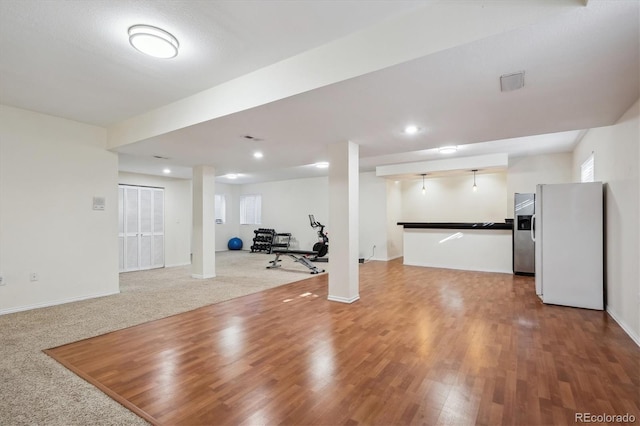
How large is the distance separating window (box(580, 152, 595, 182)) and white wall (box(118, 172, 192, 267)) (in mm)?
9091

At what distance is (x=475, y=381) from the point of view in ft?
7.29

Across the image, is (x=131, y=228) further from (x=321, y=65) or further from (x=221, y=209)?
(x=321, y=65)

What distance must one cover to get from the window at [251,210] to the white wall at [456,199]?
219 inches

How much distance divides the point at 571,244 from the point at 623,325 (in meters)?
1.14

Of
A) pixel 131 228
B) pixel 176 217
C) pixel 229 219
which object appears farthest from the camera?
pixel 229 219

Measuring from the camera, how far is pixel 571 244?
406cm

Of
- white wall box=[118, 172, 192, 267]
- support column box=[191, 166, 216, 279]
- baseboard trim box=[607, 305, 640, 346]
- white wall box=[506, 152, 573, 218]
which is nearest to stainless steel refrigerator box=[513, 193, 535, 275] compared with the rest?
white wall box=[506, 152, 573, 218]

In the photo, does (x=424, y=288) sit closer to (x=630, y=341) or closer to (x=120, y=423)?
(x=630, y=341)

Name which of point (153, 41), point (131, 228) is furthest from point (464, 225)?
point (131, 228)

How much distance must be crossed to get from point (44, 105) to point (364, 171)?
7112 millimetres

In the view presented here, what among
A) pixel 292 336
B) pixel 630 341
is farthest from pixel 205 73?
pixel 630 341

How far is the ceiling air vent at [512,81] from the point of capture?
2373 mm

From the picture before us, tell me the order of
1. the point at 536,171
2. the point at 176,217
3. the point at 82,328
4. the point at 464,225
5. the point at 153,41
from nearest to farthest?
the point at 153,41, the point at 82,328, the point at 464,225, the point at 536,171, the point at 176,217

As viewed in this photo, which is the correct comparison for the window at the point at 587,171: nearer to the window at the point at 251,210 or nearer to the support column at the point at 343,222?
the support column at the point at 343,222
